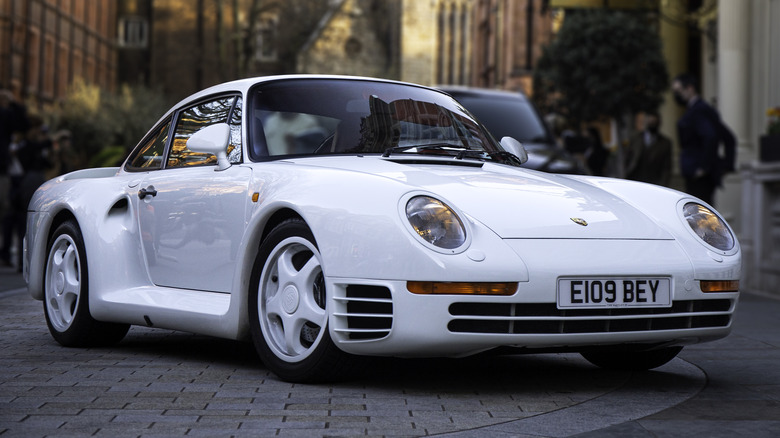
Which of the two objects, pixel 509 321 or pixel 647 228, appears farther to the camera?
pixel 647 228

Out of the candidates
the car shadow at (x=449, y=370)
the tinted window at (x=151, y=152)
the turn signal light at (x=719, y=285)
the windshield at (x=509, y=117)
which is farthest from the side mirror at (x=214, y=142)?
the windshield at (x=509, y=117)

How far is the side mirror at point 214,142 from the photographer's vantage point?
5383 mm

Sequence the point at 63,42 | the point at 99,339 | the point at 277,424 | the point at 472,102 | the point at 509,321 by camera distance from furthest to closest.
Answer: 1. the point at 63,42
2. the point at 472,102
3. the point at 99,339
4. the point at 509,321
5. the point at 277,424

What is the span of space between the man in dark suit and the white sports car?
5629mm

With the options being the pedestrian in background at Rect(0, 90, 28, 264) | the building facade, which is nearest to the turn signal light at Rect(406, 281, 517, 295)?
the pedestrian in background at Rect(0, 90, 28, 264)

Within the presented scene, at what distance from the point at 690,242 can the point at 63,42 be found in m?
44.2

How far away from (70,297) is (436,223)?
2.68 metres

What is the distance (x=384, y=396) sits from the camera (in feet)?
14.9

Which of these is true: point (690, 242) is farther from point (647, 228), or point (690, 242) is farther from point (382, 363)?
point (382, 363)

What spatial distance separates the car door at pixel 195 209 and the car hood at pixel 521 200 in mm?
502

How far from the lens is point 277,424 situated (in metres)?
3.94

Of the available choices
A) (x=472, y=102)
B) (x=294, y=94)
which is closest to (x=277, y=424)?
(x=294, y=94)

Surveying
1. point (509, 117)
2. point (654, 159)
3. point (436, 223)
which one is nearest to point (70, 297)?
point (436, 223)

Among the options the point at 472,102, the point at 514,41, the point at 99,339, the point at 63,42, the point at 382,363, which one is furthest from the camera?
the point at 63,42
